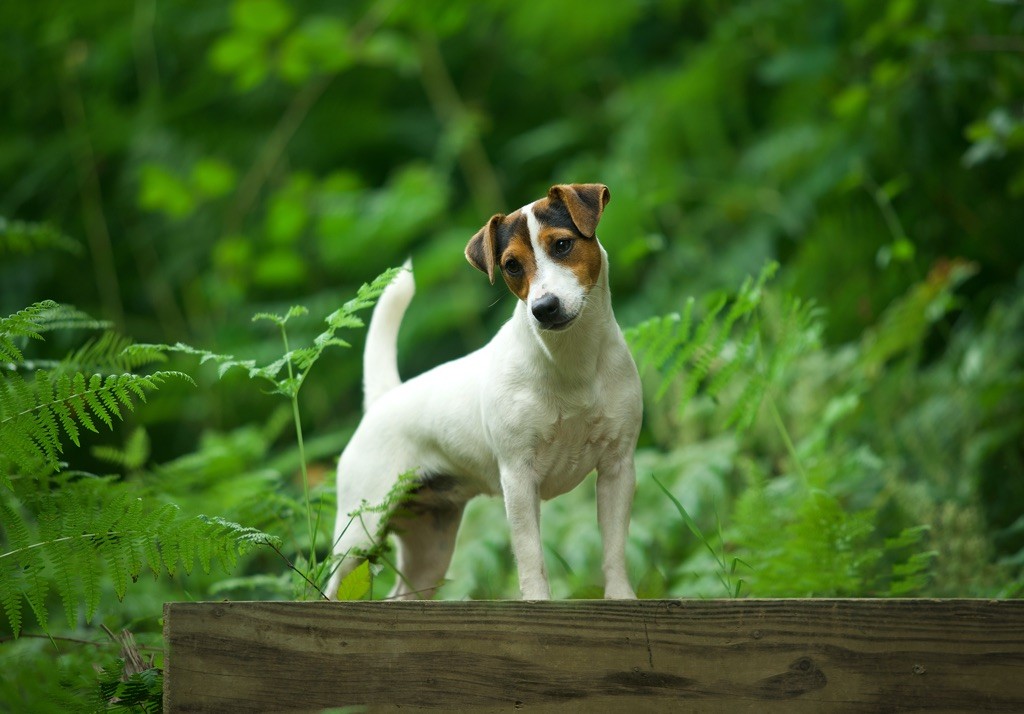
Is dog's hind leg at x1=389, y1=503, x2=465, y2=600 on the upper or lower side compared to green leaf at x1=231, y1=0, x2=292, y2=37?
lower

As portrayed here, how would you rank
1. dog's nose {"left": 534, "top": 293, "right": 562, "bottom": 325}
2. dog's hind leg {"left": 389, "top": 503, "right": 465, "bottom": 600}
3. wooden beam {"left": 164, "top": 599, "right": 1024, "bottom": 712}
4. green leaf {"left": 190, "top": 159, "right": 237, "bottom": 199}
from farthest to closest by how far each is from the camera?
1. green leaf {"left": 190, "top": 159, "right": 237, "bottom": 199}
2. dog's hind leg {"left": 389, "top": 503, "right": 465, "bottom": 600}
3. dog's nose {"left": 534, "top": 293, "right": 562, "bottom": 325}
4. wooden beam {"left": 164, "top": 599, "right": 1024, "bottom": 712}

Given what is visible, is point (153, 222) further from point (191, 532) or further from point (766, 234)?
point (191, 532)

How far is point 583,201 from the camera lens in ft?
6.76

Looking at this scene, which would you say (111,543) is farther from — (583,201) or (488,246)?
(583,201)

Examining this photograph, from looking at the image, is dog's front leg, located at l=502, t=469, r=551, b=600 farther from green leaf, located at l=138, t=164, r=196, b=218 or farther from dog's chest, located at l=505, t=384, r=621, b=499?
green leaf, located at l=138, t=164, r=196, b=218

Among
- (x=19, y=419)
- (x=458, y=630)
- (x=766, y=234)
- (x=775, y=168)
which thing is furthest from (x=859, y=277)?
(x=19, y=419)

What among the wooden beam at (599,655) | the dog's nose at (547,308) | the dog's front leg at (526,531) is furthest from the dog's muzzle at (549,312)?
the wooden beam at (599,655)

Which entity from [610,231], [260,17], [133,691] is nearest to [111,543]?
[133,691]

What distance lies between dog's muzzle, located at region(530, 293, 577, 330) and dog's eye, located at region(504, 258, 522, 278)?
0.50ft

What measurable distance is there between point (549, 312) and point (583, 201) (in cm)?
28

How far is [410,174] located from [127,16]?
2794 mm

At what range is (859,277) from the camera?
184 inches

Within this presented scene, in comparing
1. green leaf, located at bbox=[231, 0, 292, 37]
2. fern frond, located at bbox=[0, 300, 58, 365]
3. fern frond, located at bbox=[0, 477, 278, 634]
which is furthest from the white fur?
green leaf, located at bbox=[231, 0, 292, 37]

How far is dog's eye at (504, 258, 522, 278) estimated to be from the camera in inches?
82.0
